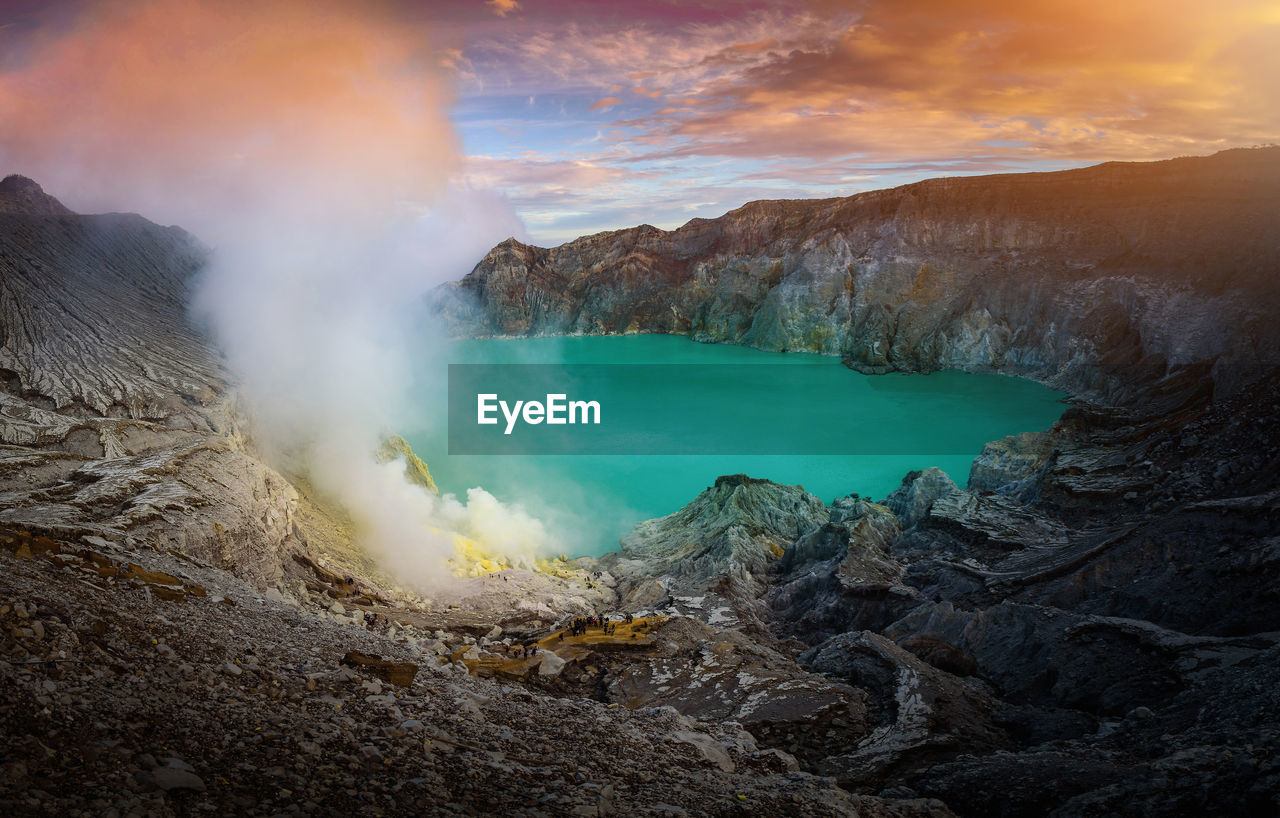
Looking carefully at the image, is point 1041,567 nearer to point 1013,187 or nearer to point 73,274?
point 73,274

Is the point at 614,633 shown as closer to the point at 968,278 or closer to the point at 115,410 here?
the point at 115,410

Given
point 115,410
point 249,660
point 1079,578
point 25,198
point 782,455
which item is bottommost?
point 782,455

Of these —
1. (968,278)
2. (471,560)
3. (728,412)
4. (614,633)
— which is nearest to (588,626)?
(614,633)

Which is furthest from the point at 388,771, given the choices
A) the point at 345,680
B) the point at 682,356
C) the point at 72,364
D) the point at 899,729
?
the point at 682,356

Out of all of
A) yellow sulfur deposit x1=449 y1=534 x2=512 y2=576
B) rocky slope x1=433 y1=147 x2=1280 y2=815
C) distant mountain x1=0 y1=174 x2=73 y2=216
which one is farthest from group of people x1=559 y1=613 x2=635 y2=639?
distant mountain x1=0 y1=174 x2=73 y2=216

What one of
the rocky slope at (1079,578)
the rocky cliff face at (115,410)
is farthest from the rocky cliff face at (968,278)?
the rocky cliff face at (115,410)

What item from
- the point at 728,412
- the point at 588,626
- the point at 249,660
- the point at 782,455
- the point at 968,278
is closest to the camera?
the point at 249,660

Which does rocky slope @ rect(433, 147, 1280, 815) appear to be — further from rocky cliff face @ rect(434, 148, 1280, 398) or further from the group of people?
the group of people
